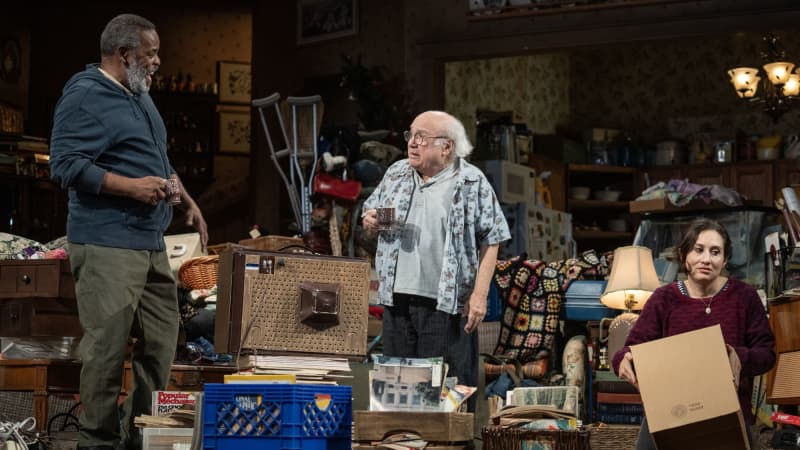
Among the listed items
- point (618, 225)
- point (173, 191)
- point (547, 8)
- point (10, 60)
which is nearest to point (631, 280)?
point (173, 191)

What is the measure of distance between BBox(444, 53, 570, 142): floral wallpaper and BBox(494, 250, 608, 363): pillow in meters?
5.05

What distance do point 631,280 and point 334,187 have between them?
3036 mm

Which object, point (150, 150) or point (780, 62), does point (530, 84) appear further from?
point (150, 150)

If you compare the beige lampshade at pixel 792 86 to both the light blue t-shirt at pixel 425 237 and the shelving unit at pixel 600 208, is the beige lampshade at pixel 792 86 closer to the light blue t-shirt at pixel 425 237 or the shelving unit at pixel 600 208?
the shelving unit at pixel 600 208

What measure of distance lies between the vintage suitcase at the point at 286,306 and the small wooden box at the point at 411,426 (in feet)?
1.56

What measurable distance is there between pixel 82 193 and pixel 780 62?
8.53 m

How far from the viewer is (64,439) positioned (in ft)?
17.6

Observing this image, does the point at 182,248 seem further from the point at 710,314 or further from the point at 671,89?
the point at 671,89

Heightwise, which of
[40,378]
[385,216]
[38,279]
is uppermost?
[385,216]

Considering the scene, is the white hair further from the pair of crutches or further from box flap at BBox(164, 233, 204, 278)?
the pair of crutches

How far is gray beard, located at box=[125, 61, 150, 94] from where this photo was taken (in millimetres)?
4809

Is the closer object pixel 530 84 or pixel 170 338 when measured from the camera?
pixel 170 338

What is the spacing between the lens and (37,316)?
5.96m

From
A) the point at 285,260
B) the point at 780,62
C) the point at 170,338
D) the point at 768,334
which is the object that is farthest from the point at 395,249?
the point at 780,62
